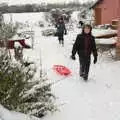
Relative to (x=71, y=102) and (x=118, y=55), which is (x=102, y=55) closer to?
(x=118, y=55)

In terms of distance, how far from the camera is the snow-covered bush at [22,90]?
5.72 meters

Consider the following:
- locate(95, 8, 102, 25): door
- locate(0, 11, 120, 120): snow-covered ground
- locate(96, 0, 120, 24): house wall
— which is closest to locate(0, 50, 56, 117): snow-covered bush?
locate(0, 11, 120, 120): snow-covered ground

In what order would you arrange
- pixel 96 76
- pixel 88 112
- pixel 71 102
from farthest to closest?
pixel 96 76 → pixel 71 102 → pixel 88 112

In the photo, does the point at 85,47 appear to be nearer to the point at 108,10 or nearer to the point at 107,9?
the point at 108,10

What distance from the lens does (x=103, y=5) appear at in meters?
22.5

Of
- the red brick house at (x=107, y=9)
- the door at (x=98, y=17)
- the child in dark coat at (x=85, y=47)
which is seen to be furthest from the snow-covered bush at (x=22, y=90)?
the door at (x=98, y=17)

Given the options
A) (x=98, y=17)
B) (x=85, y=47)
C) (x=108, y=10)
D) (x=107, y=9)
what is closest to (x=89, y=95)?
(x=85, y=47)

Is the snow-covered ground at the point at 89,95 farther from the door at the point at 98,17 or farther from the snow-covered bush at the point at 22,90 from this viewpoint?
the door at the point at 98,17

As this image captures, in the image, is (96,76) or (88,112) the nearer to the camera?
(88,112)

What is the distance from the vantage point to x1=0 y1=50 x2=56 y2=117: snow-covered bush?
5719 millimetres

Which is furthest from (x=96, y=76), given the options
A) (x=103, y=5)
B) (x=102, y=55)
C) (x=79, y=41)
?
(x=103, y=5)

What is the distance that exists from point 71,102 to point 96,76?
3.17m

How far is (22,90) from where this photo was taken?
601 cm

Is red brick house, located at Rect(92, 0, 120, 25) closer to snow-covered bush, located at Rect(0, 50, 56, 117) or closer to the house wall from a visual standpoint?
the house wall
